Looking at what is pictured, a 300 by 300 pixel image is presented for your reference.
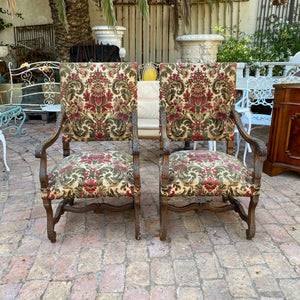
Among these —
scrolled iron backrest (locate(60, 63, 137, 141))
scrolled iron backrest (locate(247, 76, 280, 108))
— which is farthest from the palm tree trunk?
scrolled iron backrest (locate(60, 63, 137, 141))

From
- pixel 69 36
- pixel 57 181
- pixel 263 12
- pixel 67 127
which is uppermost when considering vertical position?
pixel 263 12

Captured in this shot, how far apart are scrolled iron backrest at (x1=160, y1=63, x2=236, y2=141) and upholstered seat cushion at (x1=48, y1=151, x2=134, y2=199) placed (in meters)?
0.68

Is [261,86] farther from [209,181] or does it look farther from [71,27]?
[71,27]

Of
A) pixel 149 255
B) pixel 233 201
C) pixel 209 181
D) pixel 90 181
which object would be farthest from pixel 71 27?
pixel 149 255

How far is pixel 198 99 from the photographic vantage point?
8.74 feet

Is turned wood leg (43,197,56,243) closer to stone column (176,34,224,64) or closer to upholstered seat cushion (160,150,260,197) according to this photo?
upholstered seat cushion (160,150,260,197)

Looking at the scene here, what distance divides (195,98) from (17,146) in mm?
3112

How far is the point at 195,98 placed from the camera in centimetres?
266

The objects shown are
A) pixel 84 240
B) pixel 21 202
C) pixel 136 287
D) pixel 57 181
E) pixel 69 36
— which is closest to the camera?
pixel 136 287

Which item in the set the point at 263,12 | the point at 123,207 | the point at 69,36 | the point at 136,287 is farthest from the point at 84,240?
the point at 263,12

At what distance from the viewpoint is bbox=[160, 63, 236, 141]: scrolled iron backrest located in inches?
103

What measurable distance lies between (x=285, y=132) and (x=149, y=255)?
2167 mm

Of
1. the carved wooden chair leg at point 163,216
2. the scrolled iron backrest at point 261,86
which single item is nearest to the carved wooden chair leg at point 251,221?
the carved wooden chair leg at point 163,216

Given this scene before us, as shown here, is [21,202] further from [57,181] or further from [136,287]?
[136,287]
